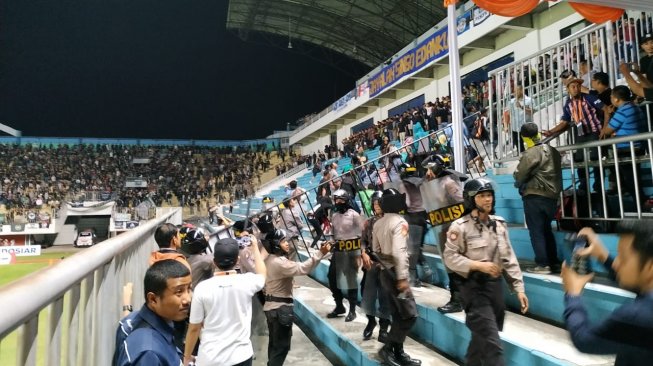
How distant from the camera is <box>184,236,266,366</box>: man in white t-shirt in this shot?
2.80 m

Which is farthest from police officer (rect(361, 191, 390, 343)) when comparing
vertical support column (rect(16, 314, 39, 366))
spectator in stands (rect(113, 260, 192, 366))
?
vertical support column (rect(16, 314, 39, 366))

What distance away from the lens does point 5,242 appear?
2145 centimetres

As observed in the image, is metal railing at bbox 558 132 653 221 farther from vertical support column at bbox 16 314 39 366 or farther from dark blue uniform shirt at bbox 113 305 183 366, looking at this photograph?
vertical support column at bbox 16 314 39 366

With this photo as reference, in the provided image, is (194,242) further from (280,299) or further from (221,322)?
(221,322)

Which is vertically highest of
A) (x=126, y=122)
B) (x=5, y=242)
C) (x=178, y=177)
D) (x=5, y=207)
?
(x=126, y=122)

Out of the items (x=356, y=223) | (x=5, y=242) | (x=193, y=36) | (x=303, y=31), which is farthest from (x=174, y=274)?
(x=193, y=36)

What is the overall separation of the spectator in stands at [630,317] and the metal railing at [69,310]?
1691mm

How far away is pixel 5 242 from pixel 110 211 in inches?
214

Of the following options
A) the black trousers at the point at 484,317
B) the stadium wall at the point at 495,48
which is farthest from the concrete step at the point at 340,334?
the stadium wall at the point at 495,48

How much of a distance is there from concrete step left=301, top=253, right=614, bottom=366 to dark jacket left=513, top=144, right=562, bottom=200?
1153 mm

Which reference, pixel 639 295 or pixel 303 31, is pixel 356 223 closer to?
pixel 639 295

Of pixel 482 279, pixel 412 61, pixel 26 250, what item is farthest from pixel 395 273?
pixel 26 250

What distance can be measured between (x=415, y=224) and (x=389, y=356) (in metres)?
1.95

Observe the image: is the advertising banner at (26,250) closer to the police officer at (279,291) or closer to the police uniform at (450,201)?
the police officer at (279,291)
